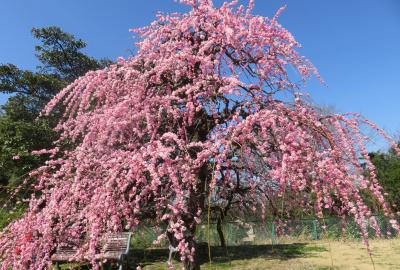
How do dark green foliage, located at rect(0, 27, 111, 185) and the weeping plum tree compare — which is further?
dark green foliage, located at rect(0, 27, 111, 185)

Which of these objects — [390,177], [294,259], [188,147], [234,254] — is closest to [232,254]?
[234,254]

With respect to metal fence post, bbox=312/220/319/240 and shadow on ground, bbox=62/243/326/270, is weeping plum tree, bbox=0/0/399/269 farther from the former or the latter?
metal fence post, bbox=312/220/319/240

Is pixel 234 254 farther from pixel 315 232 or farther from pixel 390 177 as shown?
pixel 390 177

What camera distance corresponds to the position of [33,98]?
18.2 meters

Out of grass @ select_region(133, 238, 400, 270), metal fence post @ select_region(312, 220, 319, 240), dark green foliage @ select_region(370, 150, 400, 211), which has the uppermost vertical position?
dark green foliage @ select_region(370, 150, 400, 211)

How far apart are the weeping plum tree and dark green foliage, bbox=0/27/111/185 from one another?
941cm

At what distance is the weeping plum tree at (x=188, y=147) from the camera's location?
11.4 ft

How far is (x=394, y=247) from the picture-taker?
13.9 m

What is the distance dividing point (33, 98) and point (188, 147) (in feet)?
53.6

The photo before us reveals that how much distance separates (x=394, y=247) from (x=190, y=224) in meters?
12.4

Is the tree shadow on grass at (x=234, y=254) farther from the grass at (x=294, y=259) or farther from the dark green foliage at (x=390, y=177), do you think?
the dark green foliage at (x=390, y=177)

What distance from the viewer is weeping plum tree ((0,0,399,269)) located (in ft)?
11.4

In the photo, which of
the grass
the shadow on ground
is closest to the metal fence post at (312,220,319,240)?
the grass

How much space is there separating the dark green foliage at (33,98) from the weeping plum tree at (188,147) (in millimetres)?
9411
